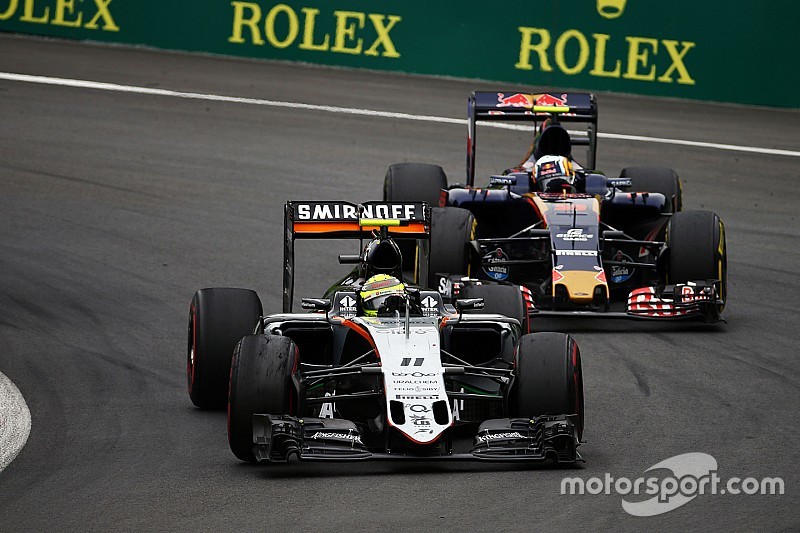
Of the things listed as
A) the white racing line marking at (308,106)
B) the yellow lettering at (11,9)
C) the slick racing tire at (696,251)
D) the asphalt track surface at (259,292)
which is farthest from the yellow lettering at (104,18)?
the slick racing tire at (696,251)

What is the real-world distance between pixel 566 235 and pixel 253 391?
19.1 ft

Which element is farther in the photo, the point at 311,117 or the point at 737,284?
the point at 311,117

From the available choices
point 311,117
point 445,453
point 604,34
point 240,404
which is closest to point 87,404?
point 240,404

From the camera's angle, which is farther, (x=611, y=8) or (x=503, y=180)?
(x=611, y=8)

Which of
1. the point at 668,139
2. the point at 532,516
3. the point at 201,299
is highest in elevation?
the point at 668,139

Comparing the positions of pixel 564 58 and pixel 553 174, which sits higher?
pixel 564 58

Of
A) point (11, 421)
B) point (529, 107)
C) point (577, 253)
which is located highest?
point (529, 107)

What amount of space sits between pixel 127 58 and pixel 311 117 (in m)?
5.45

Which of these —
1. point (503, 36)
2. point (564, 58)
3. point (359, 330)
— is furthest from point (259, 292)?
point (503, 36)

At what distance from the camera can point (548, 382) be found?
32.0 ft

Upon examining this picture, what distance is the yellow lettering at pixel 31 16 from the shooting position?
3102cm

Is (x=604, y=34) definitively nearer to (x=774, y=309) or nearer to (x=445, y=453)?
(x=774, y=309)

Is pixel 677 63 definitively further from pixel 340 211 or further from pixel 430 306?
pixel 430 306

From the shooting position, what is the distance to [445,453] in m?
9.54
